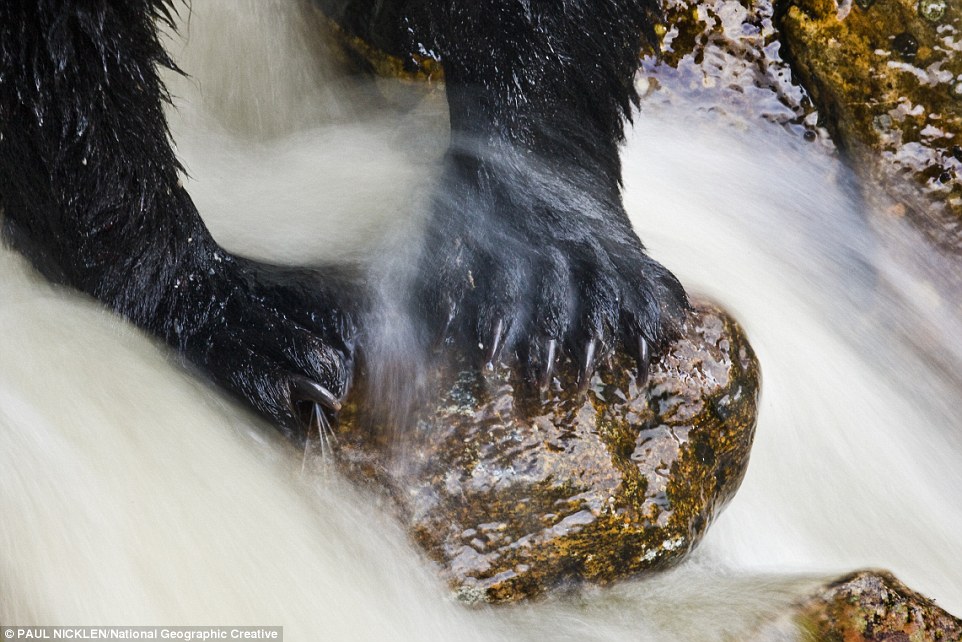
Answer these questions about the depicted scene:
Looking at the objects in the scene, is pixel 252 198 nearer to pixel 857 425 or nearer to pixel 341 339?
pixel 341 339

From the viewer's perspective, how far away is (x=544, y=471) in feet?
5.14

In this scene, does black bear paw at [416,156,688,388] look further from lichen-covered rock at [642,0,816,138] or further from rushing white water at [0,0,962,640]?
lichen-covered rock at [642,0,816,138]

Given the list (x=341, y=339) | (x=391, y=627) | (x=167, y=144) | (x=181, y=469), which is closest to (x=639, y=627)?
(x=391, y=627)

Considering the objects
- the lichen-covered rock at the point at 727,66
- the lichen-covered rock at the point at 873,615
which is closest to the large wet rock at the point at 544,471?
the lichen-covered rock at the point at 873,615

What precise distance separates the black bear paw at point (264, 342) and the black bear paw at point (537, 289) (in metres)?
0.21

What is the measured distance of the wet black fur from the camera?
143 centimetres

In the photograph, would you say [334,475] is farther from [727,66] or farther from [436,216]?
Result: [727,66]

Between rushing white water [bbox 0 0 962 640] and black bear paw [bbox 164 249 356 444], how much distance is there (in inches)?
2.7

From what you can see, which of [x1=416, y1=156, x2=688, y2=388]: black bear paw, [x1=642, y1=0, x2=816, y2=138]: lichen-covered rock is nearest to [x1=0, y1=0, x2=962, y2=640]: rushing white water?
[x1=642, y1=0, x2=816, y2=138]: lichen-covered rock

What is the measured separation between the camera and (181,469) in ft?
5.04

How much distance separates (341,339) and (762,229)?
1.19 metres

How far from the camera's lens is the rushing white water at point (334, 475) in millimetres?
1438

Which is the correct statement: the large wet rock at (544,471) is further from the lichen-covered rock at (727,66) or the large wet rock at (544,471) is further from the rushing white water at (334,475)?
the lichen-covered rock at (727,66)

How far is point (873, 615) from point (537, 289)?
2.78 ft
